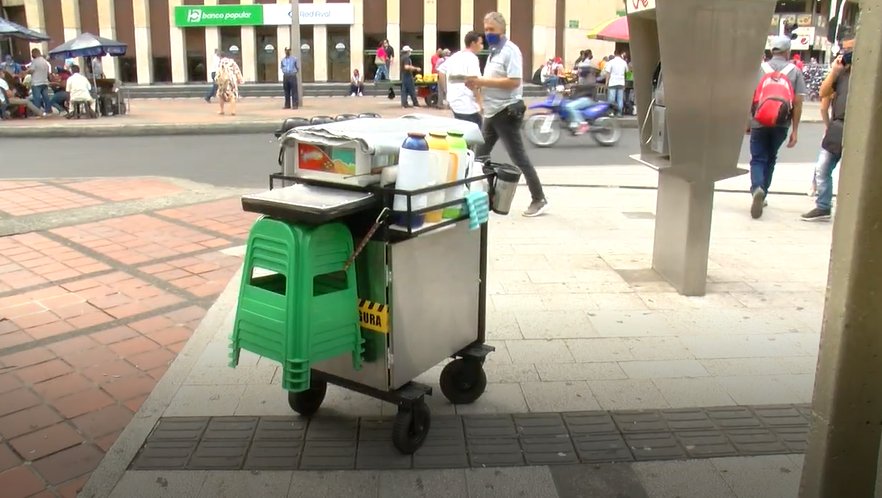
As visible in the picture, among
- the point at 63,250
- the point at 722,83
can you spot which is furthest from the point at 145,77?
the point at 722,83

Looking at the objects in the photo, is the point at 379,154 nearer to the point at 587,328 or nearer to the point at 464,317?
the point at 464,317

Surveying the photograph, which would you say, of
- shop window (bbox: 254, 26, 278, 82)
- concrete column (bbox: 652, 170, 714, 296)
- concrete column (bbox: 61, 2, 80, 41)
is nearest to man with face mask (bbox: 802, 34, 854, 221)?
concrete column (bbox: 652, 170, 714, 296)

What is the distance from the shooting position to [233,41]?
34531 mm

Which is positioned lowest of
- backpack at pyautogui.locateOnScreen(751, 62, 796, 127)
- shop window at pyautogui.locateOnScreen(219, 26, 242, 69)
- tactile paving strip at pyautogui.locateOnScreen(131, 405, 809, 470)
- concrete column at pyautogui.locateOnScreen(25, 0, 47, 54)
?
tactile paving strip at pyautogui.locateOnScreen(131, 405, 809, 470)

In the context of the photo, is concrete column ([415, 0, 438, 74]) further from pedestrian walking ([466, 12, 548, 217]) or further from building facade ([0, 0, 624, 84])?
pedestrian walking ([466, 12, 548, 217])

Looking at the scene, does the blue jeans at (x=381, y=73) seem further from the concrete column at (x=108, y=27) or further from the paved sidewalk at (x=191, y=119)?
the concrete column at (x=108, y=27)

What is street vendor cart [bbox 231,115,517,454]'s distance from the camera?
3066 mm

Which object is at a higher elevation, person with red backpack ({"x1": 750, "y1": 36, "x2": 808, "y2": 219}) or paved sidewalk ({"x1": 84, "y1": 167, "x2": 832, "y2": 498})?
person with red backpack ({"x1": 750, "y1": 36, "x2": 808, "y2": 219})

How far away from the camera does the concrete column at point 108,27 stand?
3325cm

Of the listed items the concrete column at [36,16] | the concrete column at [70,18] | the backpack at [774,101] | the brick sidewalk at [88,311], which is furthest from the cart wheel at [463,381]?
the concrete column at [36,16]

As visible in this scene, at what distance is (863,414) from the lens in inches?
91.5

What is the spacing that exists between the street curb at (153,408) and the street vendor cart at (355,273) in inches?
26.0

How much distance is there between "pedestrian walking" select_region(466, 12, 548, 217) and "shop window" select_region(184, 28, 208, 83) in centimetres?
2963

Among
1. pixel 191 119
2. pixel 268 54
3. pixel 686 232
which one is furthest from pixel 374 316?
pixel 268 54
